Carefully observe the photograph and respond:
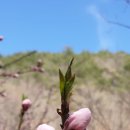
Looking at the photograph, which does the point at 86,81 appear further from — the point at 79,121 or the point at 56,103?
the point at 79,121

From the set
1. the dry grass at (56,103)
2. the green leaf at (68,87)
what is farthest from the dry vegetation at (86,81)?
the green leaf at (68,87)

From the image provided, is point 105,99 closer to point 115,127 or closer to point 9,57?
point 115,127

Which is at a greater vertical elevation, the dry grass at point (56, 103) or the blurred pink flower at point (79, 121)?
the dry grass at point (56, 103)

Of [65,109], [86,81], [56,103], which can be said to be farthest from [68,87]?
[86,81]

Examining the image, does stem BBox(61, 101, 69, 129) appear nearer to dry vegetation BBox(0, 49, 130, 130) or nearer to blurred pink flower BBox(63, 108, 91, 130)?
blurred pink flower BBox(63, 108, 91, 130)

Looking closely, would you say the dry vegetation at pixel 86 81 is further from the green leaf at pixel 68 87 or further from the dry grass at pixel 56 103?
the green leaf at pixel 68 87

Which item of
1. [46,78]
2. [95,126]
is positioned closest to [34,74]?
[46,78]

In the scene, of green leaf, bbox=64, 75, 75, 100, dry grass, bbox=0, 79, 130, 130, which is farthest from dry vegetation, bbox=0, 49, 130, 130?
green leaf, bbox=64, 75, 75, 100

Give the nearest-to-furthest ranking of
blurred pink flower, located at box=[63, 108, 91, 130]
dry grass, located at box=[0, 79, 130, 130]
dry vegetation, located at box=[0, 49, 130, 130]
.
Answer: blurred pink flower, located at box=[63, 108, 91, 130] < dry grass, located at box=[0, 79, 130, 130] < dry vegetation, located at box=[0, 49, 130, 130]
